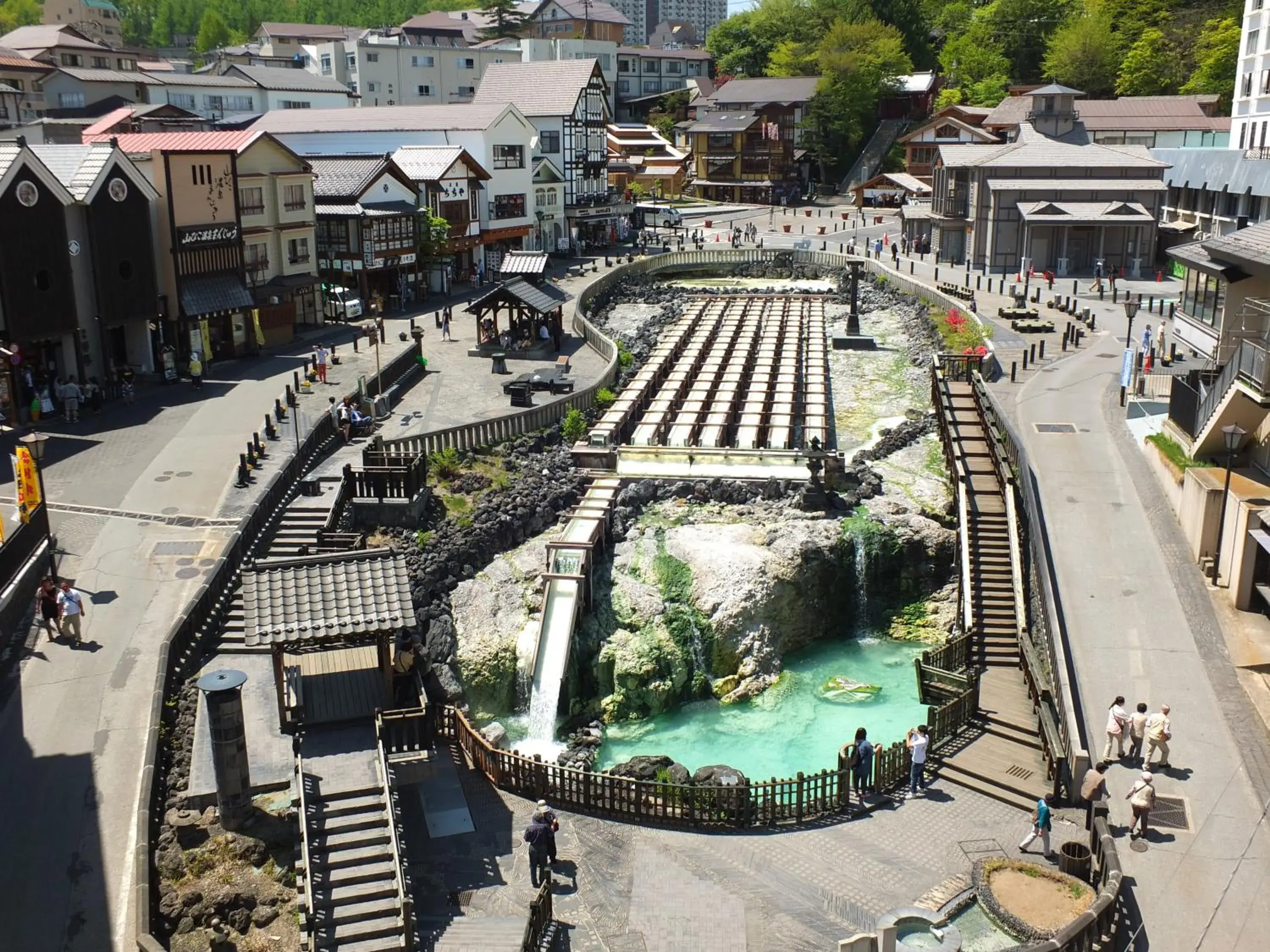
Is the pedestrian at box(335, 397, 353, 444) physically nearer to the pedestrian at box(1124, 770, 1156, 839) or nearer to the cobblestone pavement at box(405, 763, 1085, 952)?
the cobblestone pavement at box(405, 763, 1085, 952)

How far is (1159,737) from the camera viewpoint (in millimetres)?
19078

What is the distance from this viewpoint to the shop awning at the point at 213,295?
41.3 metres

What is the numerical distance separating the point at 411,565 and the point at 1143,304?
4286 cm

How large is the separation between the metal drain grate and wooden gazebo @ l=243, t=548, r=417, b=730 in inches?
490

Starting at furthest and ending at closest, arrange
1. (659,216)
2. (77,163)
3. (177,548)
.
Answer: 1. (659,216)
2. (77,163)
3. (177,548)

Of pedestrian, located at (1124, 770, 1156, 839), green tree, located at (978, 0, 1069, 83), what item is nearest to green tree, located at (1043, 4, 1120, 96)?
green tree, located at (978, 0, 1069, 83)

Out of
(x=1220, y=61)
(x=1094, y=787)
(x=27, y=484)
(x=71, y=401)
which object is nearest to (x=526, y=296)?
(x=71, y=401)

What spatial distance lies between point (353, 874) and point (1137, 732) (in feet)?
43.5

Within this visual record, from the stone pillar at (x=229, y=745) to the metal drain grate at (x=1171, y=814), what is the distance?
559 inches

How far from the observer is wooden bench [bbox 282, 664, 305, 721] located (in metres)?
19.3

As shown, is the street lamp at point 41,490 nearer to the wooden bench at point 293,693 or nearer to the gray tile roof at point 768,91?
the wooden bench at point 293,693

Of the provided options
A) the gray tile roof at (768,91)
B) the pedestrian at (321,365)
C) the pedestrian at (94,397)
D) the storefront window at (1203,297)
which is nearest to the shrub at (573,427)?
the pedestrian at (321,365)

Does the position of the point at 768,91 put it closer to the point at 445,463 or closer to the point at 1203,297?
the point at 1203,297

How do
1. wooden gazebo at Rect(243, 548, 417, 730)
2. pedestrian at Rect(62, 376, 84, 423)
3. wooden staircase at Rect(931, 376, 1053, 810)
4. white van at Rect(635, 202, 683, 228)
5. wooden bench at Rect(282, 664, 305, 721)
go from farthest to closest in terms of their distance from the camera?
white van at Rect(635, 202, 683, 228) < pedestrian at Rect(62, 376, 84, 423) < wooden staircase at Rect(931, 376, 1053, 810) < wooden bench at Rect(282, 664, 305, 721) < wooden gazebo at Rect(243, 548, 417, 730)
